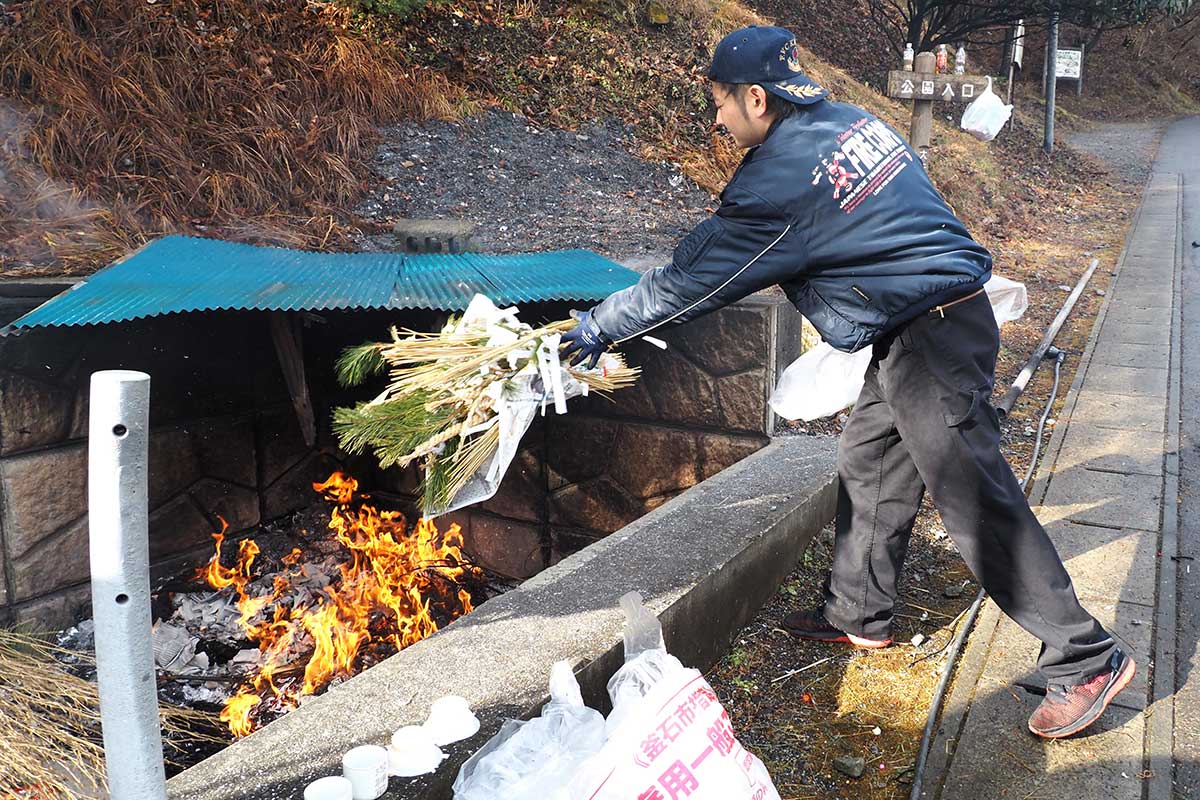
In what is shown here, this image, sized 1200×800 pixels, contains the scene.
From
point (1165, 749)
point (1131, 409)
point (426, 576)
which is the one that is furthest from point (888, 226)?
point (1131, 409)

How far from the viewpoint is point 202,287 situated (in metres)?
Result: 3.38

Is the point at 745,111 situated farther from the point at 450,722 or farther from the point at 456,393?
the point at 450,722

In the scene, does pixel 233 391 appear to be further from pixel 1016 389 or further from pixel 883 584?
pixel 1016 389

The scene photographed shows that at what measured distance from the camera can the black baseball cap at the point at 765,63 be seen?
8.77ft

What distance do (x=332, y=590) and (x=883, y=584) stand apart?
2466mm

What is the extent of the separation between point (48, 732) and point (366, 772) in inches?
44.8

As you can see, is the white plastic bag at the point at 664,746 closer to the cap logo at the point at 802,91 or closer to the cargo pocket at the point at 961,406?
the cargo pocket at the point at 961,406

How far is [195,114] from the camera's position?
6.36 m

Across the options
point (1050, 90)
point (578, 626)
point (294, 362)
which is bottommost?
point (578, 626)

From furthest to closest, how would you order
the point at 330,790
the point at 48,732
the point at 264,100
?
the point at 264,100, the point at 48,732, the point at 330,790

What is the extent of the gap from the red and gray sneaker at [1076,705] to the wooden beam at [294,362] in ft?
10.9

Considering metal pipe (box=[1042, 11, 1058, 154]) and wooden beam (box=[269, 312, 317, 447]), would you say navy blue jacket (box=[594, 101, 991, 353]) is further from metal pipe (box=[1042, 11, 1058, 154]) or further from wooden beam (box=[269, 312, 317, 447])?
metal pipe (box=[1042, 11, 1058, 154])

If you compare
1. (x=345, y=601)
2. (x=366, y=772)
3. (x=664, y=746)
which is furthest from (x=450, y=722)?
(x=345, y=601)

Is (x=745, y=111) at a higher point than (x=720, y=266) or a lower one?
higher
